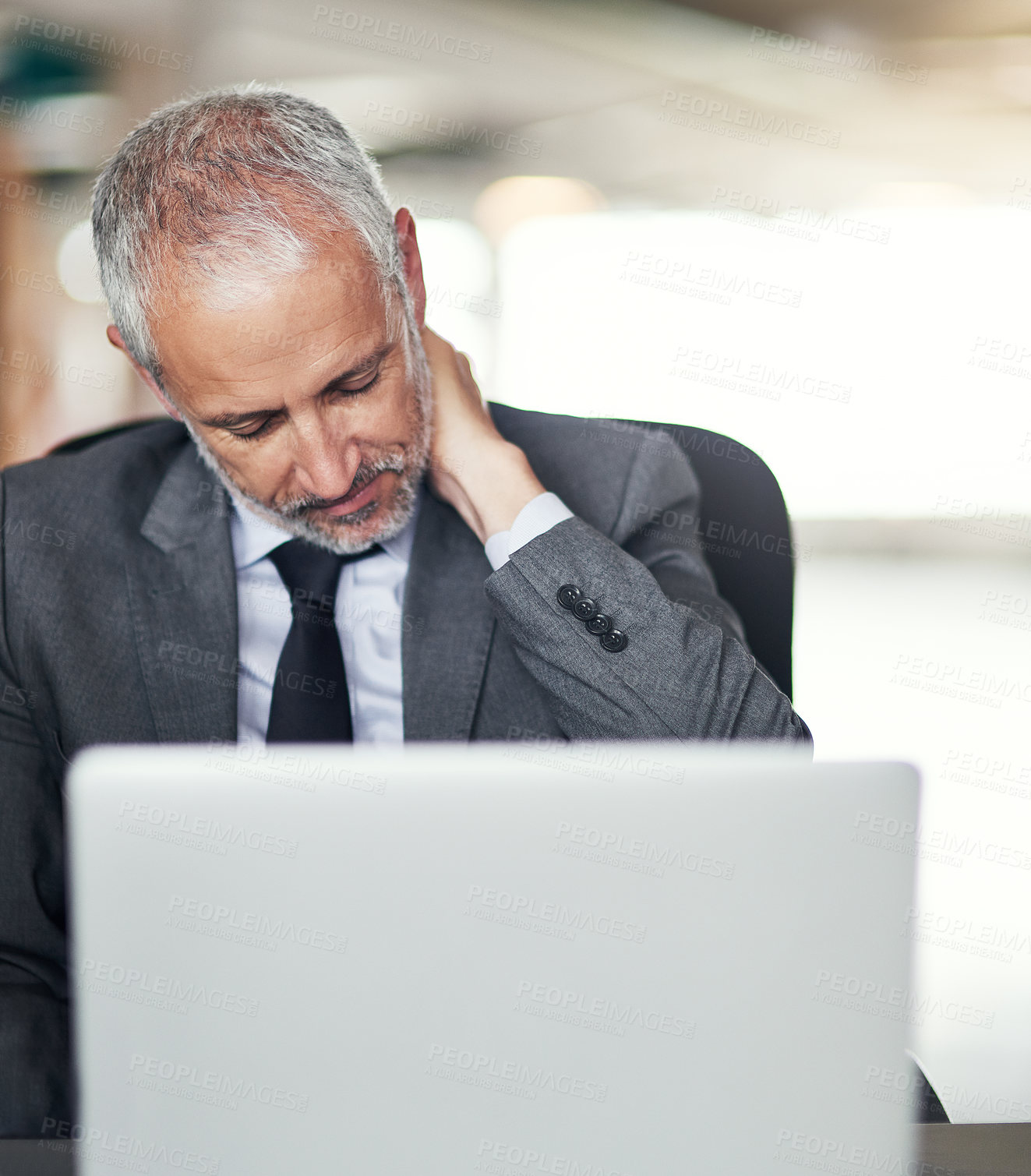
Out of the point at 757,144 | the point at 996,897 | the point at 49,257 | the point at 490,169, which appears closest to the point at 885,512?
the point at 757,144

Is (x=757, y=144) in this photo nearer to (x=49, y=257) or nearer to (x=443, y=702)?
(x=49, y=257)

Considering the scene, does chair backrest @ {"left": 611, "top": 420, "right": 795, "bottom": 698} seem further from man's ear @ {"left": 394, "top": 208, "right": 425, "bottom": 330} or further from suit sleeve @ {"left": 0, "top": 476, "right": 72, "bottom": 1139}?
suit sleeve @ {"left": 0, "top": 476, "right": 72, "bottom": 1139}

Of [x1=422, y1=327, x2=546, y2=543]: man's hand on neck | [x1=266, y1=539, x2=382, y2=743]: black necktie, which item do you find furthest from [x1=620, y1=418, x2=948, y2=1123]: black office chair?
[x1=266, y1=539, x2=382, y2=743]: black necktie

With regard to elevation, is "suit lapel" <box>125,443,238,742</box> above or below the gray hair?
below

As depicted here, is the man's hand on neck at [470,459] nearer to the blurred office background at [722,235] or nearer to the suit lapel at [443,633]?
the suit lapel at [443,633]

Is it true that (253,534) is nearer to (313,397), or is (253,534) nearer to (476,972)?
(313,397)

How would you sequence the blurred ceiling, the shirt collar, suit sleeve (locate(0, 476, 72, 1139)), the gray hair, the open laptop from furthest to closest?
the blurred ceiling < the shirt collar < the gray hair < suit sleeve (locate(0, 476, 72, 1139)) < the open laptop

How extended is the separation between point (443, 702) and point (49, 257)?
5533 millimetres

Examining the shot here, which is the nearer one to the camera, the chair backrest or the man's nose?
the man's nose

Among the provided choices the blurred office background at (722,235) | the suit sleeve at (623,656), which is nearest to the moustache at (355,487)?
the suit sleeve at (623,656)

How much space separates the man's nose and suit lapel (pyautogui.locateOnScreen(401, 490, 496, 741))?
0.51ft

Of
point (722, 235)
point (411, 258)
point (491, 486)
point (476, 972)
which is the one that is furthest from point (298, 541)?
point (722, 235)

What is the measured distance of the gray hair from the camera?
1187 mm

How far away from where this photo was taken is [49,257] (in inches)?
229
